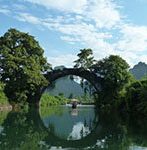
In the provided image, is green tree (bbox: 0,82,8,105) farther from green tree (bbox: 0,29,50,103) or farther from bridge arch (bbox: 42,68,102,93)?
bridge arch (bbox: 42,68,102,93)

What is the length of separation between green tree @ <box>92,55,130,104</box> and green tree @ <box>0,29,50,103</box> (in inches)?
315

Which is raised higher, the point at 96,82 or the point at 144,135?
the point at 96,82

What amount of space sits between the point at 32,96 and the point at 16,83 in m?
9.09

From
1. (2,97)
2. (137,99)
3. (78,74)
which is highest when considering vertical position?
(78,74)

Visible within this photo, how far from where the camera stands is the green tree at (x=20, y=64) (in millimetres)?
52750

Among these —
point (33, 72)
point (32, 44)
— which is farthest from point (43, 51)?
point (33, 72)

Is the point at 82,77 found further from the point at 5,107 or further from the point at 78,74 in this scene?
the point at 5,107

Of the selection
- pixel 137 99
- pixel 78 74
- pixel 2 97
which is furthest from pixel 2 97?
pixel 137 99

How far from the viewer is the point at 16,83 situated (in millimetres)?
52719

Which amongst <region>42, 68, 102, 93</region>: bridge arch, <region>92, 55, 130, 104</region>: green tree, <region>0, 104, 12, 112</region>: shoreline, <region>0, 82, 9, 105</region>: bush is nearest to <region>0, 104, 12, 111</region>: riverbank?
<region>0, 104, 12, 112</region>: shoreline

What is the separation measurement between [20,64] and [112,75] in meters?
12.0

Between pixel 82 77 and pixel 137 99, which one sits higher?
pixel 82 77

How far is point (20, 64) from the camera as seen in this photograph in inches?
2108

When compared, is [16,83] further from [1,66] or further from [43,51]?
[43,51]
